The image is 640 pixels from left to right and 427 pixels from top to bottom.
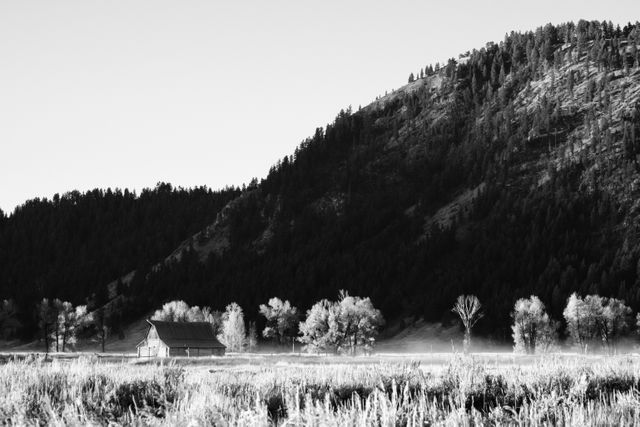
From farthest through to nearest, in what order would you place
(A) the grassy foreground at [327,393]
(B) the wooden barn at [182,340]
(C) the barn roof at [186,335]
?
(C) the barn roof at [186,335]
(B) the wooden barn at [182,340]
(A) the grassy foreground at [327,393]

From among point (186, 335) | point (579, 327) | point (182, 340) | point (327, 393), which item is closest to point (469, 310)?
point (579, 327)

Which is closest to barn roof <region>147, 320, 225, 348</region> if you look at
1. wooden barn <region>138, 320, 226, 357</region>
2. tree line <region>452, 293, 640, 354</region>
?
wooden barn <region>138, 320, 226, 357</region>

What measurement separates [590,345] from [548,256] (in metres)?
76.5

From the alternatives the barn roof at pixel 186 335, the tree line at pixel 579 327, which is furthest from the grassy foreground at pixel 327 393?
the tree line at pixel 579 327

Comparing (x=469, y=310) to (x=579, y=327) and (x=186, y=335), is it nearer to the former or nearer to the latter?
(x=579, y=327)

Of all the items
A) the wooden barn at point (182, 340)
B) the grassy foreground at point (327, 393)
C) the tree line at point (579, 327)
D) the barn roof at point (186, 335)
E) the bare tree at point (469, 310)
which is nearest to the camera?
the grassy foreground at point (327, 393)

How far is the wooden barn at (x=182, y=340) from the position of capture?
121 m

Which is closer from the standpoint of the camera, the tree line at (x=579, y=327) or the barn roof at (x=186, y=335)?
the barn roof at (x=186, y=335)

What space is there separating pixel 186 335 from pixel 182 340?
136 cm

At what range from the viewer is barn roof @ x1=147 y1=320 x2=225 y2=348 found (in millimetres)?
122100

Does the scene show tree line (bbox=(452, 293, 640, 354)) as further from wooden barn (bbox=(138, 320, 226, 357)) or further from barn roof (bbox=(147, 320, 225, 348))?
barn roof (bbox=(147, 320, 225, 348))

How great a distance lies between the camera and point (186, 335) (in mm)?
124000

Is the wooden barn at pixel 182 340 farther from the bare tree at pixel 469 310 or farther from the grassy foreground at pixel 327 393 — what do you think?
the grassy foreground at pixel 327 393

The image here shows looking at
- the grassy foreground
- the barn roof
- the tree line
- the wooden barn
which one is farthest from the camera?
the tree line
